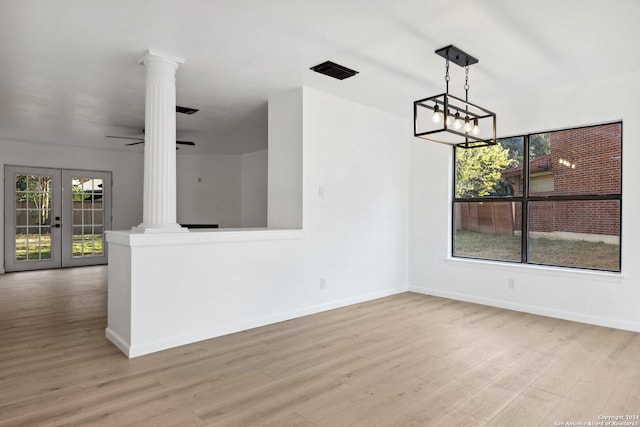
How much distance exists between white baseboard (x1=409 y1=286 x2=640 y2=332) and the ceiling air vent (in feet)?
10.7

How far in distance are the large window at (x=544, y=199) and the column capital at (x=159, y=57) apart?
382cm

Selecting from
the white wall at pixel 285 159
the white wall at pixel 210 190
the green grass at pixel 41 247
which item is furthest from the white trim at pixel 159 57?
the green grass at pixel 41 247

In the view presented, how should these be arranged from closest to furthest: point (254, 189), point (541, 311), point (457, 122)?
point (457, 122)
point (541, 311)
point (254, 189)

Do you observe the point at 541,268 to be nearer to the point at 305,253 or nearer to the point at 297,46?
the point at 305,253

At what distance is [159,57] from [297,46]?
1.25 m

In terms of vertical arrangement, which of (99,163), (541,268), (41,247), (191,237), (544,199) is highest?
(99,163)

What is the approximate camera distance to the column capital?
3.47m

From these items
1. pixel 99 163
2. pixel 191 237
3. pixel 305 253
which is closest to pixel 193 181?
pixel 99 163

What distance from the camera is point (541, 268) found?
4.61 meters

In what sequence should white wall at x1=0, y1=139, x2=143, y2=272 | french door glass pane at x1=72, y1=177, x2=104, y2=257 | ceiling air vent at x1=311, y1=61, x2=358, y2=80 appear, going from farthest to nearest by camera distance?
french door glass pane at x1=72, y1=177, x2=104, y2=257, white wall at x1=0, y1=139, x2=143, y2=272, ceiling air vent at x1=311, y1=61, x2=358, y2=80

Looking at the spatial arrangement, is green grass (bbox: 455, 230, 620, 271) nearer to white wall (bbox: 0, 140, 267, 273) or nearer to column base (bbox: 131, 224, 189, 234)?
column base (bbox: 131, 224, 189, 234)

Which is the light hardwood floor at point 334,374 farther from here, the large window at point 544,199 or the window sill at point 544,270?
the large window at point 544,199

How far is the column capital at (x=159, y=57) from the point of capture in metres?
3.47

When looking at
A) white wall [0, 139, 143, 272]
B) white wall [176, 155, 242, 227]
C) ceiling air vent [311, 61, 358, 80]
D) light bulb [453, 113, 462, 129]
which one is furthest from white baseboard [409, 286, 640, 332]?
white wall [0, 139, 143, 272]
